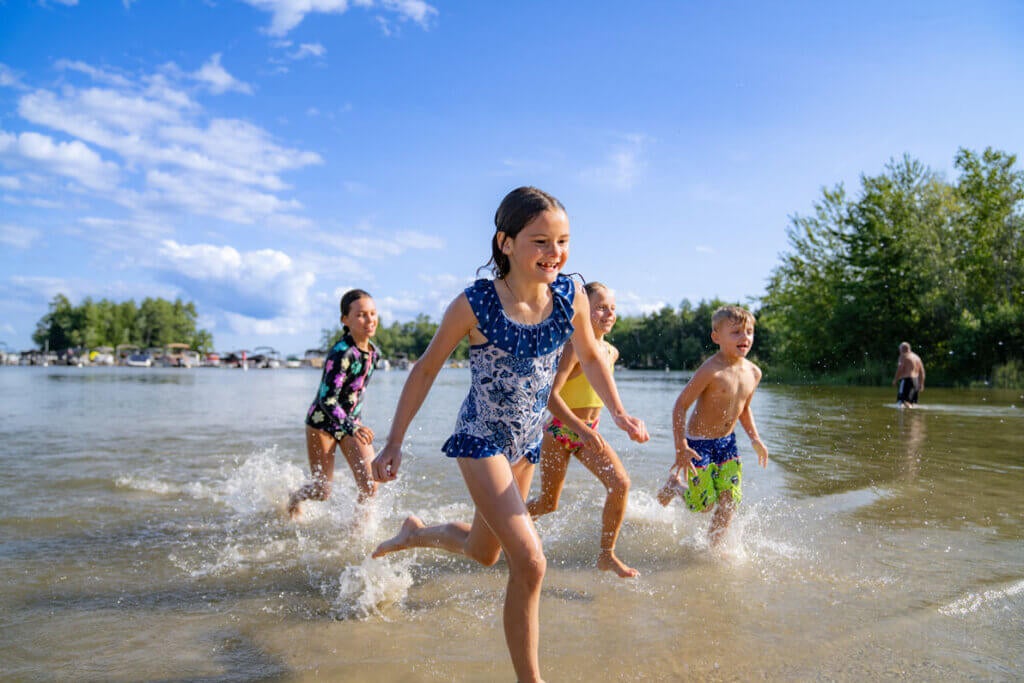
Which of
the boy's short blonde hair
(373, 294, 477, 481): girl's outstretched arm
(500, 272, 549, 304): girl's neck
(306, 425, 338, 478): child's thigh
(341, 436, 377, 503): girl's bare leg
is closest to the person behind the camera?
(373, 294, 477, 481): girl's outstretched arm

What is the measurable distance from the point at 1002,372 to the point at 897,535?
96.6 feet

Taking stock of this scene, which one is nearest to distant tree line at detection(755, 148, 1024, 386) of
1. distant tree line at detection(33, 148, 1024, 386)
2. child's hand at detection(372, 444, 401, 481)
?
distant tree line at detection(33, 148, 1024, 386)

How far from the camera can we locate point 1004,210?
36531mm

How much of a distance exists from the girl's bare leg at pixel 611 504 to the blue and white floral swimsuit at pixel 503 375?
4.75 ft

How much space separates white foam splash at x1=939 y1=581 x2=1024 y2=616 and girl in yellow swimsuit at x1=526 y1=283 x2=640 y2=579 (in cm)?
170

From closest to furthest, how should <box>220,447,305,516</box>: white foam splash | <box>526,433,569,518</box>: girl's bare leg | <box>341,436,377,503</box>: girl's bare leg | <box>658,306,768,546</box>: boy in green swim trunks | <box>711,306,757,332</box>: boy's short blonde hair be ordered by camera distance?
<box>526,433,569,518</box>: girl's bare leg, <box>658,306,768,546</box>: boy in green swim trunks, <box>711,306,757,332</box>: boy's short blonde hair, <box>341,436,377,503</box>: girl's bare leg, <box>220,447,305,516</box>: white foam splash

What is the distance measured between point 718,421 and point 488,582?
6.86ft

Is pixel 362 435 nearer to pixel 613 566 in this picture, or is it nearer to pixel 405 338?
pixel 613 566

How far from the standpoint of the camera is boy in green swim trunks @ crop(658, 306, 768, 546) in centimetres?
520

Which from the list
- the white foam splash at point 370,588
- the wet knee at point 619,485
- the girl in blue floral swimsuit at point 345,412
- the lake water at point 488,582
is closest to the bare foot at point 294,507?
the girl in blue floral swimsuit at point 345,412

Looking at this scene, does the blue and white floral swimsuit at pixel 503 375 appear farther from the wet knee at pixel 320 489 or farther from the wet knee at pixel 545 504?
the wet knee at pixel 320 489

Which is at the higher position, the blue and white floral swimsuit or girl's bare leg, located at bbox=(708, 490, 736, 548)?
the blue and white floral swimsuit

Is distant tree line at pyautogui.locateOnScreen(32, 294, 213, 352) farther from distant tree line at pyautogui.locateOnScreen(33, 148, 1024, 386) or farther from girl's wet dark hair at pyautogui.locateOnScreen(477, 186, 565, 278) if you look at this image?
girl's wet dark hair at pyautogui.locateOnScreen(477, 186, 565, 278)

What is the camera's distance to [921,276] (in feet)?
118
